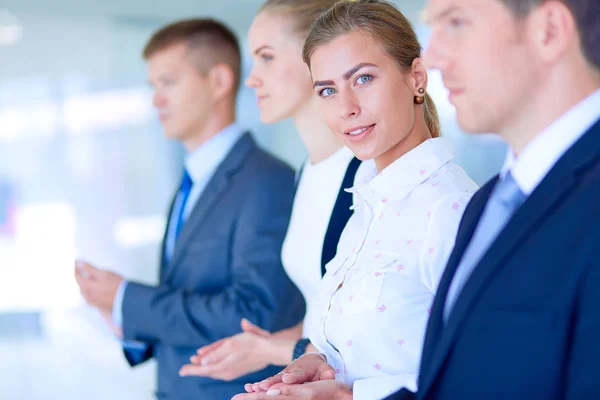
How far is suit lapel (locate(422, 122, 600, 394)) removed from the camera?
86cm

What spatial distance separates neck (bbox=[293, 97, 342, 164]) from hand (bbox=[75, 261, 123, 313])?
86cm

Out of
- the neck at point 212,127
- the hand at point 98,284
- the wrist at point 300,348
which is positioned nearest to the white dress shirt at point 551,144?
the wrist at point 300,348

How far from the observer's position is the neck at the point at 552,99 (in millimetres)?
899

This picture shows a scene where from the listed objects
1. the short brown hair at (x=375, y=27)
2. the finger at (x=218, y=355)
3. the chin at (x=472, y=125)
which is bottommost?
the finger at (x=218, y=355)

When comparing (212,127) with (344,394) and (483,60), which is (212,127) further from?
(483,60)

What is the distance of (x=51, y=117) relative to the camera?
5.56 m

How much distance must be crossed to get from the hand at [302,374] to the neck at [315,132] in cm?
63

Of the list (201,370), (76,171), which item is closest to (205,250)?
(201,370)

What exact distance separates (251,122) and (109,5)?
1397 mm

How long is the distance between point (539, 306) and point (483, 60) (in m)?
0.32

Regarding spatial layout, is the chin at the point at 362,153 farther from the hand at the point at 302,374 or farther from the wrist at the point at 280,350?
the wrist at the point at 280,350

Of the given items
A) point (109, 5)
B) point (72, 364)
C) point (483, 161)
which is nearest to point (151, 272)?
point (72, 364)

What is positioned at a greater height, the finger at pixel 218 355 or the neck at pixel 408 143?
the neck at pixel 408 143

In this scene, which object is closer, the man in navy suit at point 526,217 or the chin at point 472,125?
the man in navy suit at point 526,217
